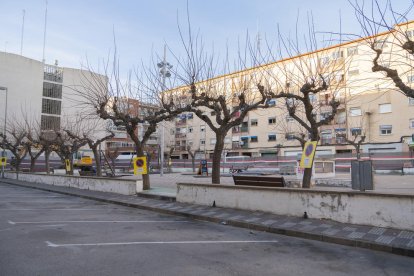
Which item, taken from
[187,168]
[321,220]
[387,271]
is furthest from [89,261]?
[187,168]

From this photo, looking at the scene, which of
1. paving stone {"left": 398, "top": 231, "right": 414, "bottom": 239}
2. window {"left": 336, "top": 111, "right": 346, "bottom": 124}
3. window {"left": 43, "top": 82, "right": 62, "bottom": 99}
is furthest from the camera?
window {"left": 43, "top": 82, "right": 62, "bottom": 99}

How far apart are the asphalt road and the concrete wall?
1.71m

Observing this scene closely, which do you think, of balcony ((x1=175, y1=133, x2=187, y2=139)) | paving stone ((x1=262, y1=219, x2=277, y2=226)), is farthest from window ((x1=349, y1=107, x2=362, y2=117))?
paving stone ((x1=262, y1=219, x2=277, y2=226))

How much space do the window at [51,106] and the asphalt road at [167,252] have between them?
59.7m

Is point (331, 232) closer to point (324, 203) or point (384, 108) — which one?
point (324, 203)

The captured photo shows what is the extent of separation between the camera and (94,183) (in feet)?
63.5

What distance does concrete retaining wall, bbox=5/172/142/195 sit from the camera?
16.5m

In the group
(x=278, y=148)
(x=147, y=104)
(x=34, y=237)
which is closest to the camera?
(x=34, y=237)

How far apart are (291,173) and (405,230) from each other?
2573 centimetres

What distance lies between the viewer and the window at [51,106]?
210 ft

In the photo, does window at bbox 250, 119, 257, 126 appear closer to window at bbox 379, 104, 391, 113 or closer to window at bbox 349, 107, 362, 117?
window at bbox 349, 107, 362, 117

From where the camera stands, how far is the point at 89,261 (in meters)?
5.50

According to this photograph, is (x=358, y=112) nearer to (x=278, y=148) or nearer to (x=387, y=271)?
(x=278, y=148)

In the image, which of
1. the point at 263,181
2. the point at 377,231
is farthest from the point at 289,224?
the point at 263,181
